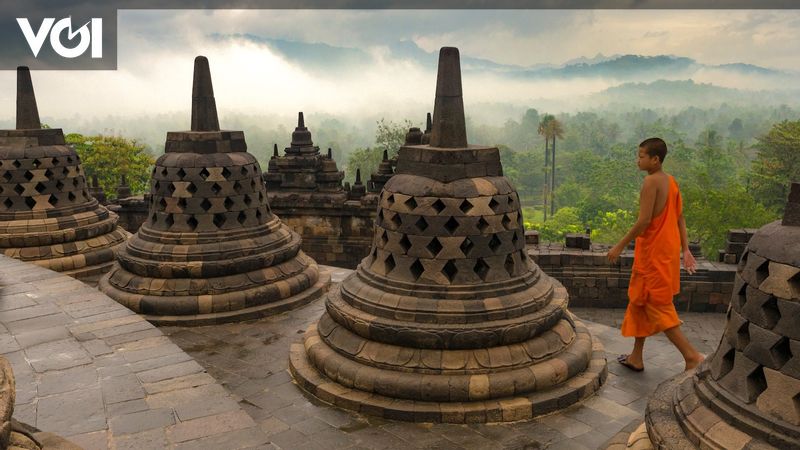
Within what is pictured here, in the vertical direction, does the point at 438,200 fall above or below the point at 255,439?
above

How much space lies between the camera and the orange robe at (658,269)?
558 cm

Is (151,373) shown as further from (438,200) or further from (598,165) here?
(598,165)

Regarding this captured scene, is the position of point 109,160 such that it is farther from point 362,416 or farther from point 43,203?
point 362,416

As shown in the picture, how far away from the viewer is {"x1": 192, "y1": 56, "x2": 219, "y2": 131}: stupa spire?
892 cm

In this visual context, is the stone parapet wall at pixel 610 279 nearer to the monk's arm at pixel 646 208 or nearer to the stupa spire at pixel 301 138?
the monk's arm at pixel 646 208

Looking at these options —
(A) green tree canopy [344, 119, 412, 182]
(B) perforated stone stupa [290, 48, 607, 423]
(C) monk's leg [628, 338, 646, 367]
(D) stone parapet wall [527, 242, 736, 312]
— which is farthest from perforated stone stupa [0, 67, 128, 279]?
(A) green tree canopy [344, 119, 412, 182]

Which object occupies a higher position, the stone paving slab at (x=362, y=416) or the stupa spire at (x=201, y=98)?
the stupa spire at (x=201, y=98)

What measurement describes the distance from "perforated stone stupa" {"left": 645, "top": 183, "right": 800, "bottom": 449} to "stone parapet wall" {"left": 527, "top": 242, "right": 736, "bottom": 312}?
907 centimetres

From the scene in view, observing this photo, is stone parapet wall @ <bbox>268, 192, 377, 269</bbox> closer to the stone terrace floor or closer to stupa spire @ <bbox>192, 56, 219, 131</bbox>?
stupa spire @ <bbox>192, 56, 219, 131</bbox>

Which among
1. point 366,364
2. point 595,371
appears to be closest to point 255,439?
point 366,364

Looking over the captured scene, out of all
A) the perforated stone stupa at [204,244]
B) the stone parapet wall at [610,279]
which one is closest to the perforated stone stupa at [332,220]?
the stone parapet wall at [610,279]

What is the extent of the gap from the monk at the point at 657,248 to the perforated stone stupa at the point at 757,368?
2.02 meters

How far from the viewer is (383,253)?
6410 millimetres

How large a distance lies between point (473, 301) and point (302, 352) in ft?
7.10
